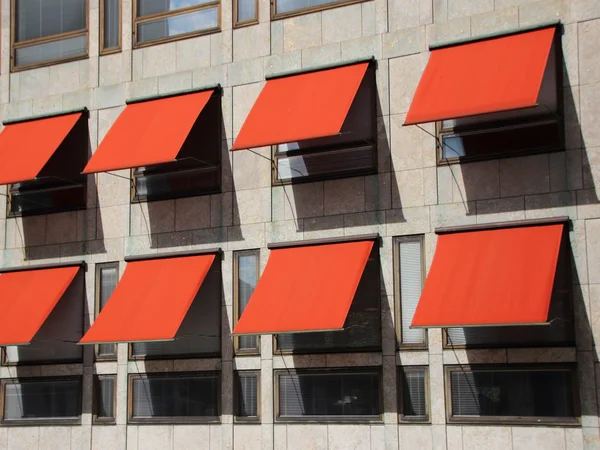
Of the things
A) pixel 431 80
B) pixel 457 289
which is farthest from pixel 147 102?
pixel 457 289

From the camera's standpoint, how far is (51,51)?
24.8m

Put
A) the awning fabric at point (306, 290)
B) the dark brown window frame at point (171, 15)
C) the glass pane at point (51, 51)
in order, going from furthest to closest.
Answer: the glass pane at point (51, 51), the dark brown window frame at point (171, 15), the awning fabric at point (306, 290)

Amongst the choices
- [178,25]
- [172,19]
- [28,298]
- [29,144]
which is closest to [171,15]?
[172,19]

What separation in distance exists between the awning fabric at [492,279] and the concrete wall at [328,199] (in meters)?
0.60

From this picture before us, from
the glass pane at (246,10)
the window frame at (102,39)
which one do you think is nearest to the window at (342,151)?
the glass pane at (246,10)

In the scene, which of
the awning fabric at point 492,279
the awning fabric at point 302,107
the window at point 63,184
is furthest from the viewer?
the window at point 63,184

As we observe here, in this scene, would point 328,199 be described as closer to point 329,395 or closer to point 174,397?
point 329,395

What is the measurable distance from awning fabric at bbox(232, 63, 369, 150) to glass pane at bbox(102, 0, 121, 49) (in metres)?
4.45

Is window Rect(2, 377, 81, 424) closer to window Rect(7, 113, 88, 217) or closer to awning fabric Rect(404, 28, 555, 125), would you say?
window Rect(7, 113, 88, 217)

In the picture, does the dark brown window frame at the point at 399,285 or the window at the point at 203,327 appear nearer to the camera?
the dark brown window frame at the point at 399,285

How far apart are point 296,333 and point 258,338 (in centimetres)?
84

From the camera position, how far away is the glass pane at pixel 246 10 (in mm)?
22406

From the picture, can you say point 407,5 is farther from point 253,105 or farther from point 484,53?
point 253,105

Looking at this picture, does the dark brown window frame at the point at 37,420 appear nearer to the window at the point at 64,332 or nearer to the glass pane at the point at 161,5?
the window at the point at 64,332
